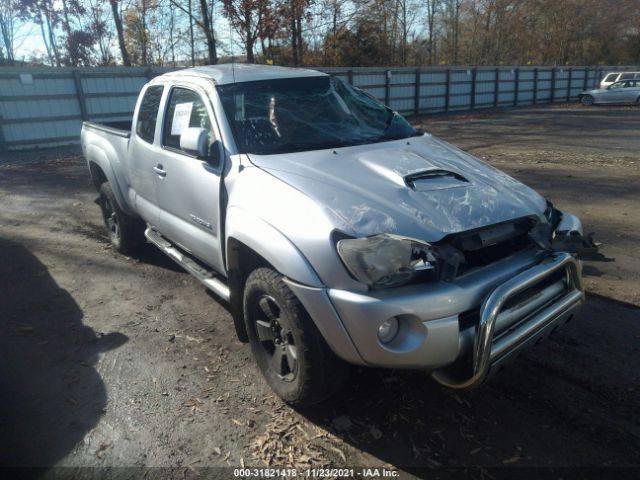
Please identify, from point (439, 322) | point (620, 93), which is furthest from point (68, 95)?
point (620, 93)

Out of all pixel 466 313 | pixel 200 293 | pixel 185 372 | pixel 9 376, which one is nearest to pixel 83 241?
pixel 200 293

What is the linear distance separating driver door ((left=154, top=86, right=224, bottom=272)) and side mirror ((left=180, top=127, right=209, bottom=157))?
13 centimetres

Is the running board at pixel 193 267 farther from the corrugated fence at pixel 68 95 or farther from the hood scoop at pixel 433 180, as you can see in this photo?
the corrugated fence at pixel 68 95

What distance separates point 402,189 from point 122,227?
3.66 m

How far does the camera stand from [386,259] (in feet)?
7.90

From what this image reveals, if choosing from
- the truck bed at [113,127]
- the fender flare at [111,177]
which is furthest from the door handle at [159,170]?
the fender flare at [111,177]

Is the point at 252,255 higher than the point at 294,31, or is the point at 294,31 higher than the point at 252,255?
the point at 294,31

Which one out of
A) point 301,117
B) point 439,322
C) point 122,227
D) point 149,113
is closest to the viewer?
point 439,322

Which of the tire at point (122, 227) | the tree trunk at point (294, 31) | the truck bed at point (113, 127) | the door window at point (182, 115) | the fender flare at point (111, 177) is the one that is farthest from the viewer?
the tree trunk at point (294, 31)

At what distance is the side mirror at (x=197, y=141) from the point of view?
3.26 m

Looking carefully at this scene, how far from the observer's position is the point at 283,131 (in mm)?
3516

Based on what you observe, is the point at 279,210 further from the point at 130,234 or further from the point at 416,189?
Answer: the point at 130,234

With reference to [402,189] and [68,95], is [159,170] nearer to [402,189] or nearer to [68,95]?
[402,189]

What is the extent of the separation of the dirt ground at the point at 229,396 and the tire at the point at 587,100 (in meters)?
26.0
